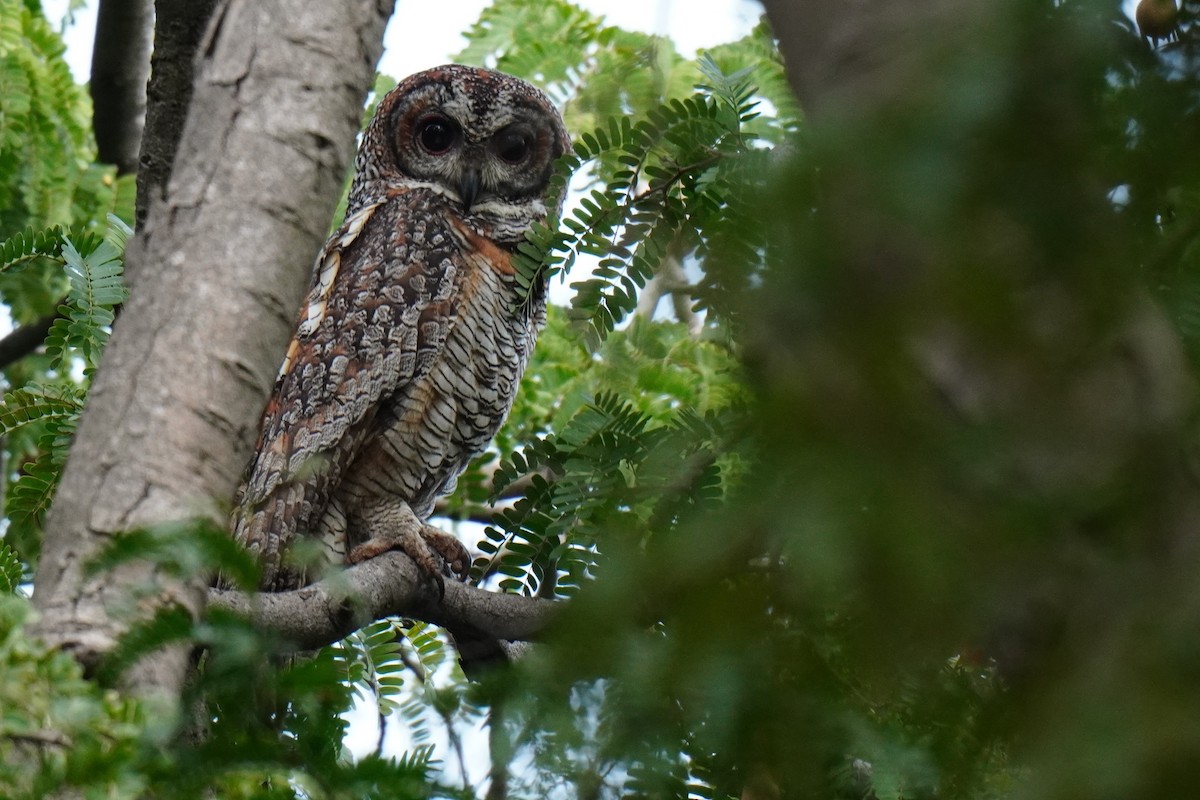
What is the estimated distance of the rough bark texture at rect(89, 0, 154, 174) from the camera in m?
3.37

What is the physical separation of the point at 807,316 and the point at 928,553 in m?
0.18

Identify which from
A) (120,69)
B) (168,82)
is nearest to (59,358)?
(168,82)

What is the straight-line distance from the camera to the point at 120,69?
3.50 meters

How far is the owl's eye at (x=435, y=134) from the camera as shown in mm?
4035

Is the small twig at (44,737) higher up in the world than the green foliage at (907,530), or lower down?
lower down

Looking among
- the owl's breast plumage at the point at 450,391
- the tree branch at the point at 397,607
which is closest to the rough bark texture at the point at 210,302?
the tree branch at the point at 397,607

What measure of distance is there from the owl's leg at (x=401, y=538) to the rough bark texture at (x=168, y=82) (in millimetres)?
1018

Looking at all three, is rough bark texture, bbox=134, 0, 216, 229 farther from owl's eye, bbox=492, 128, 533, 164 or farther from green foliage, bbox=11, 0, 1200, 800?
green foliage, bbox=11, 0, 1200, 800

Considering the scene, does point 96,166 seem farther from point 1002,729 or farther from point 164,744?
point 1002,729

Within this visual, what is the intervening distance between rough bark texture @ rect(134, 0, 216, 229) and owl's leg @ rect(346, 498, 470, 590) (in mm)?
1018

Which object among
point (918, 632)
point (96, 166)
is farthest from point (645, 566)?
point (96, 166)

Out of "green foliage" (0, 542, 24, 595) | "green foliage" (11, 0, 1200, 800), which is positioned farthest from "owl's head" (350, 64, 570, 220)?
"green foliage" (11, 0, 1200, 800)

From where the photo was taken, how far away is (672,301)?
128 centimetres

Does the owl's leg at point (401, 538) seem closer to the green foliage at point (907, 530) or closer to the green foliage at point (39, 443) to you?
the green foliage at point (39, 443)
